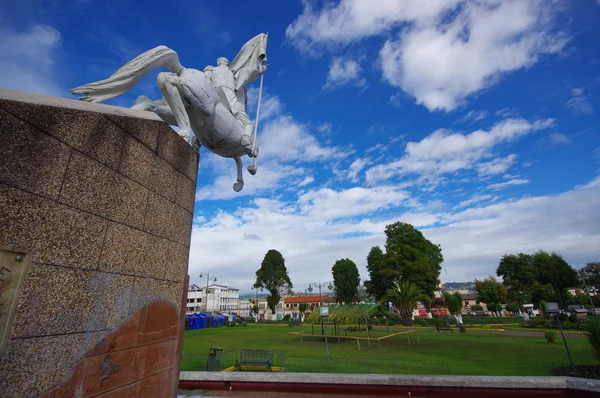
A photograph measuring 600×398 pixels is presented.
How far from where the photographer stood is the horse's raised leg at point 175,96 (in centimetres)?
385

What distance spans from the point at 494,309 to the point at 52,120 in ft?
198

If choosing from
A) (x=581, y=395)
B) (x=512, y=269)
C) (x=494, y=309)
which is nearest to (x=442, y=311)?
(x=494, y=309)

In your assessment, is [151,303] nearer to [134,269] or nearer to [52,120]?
[134,269]

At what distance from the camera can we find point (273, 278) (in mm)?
48844

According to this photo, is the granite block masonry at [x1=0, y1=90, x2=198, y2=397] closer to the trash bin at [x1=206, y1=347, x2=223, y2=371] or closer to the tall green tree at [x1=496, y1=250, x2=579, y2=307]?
the trash bin at [x1=206, y1=347, x2=223, y2=371]

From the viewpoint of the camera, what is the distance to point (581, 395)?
20.1 ft

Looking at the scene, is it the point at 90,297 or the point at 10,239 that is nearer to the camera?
the point at 10,239

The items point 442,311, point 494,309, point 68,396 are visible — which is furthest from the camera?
point 442,311

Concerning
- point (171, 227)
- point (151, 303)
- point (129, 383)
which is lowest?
point (129, 383)

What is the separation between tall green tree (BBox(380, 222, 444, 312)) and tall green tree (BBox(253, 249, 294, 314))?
18.5 m

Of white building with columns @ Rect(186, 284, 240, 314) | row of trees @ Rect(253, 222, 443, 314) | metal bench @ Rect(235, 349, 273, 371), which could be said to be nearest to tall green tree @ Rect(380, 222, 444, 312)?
row of trees @ Rect(253, 222, 443, 314)

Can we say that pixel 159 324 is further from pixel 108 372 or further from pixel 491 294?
pixel 491 294

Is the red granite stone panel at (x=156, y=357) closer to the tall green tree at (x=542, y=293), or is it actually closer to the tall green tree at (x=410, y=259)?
the tall green tree at (x=410, y=259)

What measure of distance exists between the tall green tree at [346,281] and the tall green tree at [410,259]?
10844 mm
